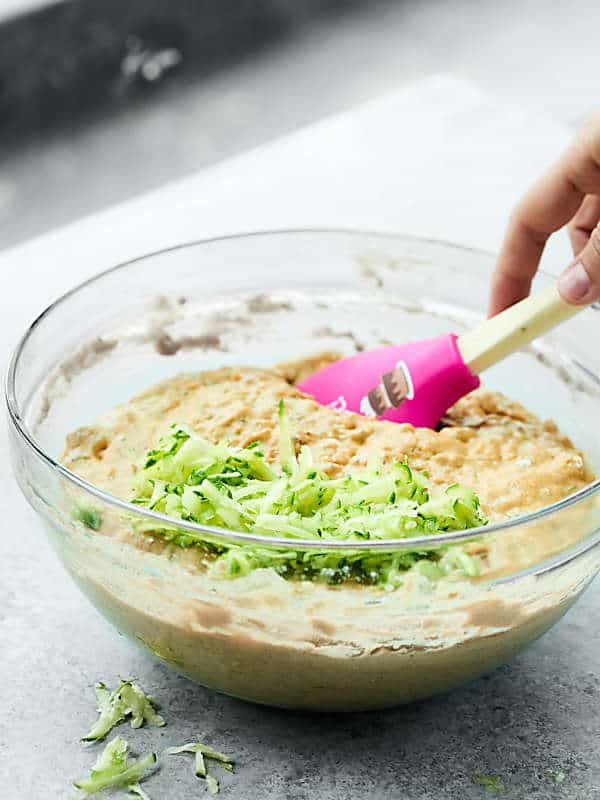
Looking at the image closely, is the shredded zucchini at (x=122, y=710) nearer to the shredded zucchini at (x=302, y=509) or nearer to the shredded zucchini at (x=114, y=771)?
the shredded zucchini at (x=114, y=771)

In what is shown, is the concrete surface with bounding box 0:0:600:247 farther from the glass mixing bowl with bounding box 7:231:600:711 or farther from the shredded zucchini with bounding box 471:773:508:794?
the shredded zucchini with bounding box 471:773:508:794

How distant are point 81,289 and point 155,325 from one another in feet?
0.71

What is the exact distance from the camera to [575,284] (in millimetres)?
1437

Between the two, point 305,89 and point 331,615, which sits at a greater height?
point 331,615

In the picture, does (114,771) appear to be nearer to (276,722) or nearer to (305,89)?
(276,722)

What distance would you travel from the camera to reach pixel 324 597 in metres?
1.13

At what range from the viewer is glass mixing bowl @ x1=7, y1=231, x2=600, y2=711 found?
3.79 ft

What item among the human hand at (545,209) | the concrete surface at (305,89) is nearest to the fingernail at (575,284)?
the human hand at (545,209)

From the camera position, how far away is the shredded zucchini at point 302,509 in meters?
1.11

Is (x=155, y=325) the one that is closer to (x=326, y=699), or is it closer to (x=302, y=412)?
(x=302, y=412)

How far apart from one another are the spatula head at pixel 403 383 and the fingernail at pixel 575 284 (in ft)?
0.62

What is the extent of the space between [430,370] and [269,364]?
32cm

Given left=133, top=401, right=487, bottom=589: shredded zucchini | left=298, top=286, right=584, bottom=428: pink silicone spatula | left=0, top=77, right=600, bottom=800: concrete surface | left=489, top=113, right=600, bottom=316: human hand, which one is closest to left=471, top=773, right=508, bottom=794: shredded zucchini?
left=0, top=77, right=600, bottom=800: concrete surface

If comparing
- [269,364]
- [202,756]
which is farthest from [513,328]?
[202,756]
